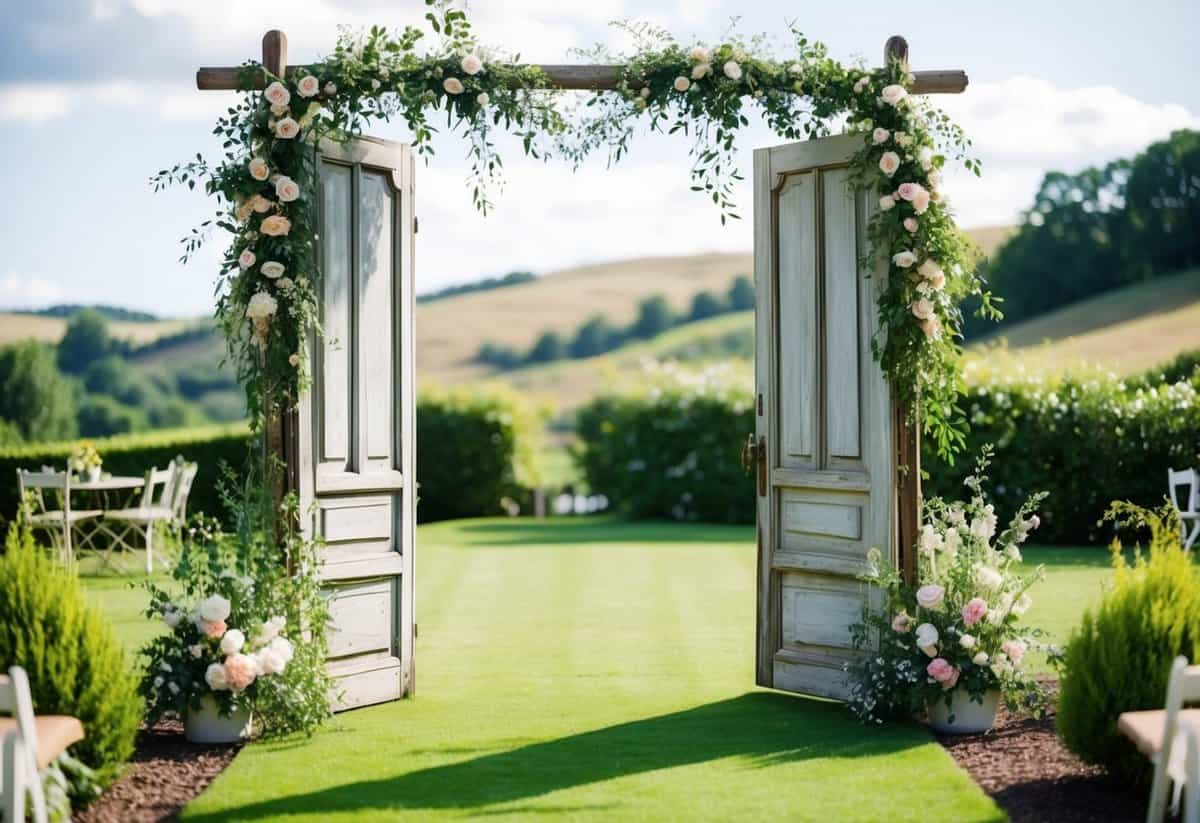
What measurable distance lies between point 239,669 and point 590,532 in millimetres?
9903

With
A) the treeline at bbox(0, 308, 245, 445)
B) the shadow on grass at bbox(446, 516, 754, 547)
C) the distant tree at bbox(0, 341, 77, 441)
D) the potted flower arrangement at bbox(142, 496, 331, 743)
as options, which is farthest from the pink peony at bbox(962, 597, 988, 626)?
the distant tree at bbox(0, 341, 77, 441)

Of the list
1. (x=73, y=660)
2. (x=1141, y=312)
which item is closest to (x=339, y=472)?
(x=73, y=660)

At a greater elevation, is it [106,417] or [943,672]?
[106,417]

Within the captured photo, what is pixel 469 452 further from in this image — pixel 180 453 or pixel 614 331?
pixel 614 331

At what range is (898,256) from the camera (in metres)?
5.61

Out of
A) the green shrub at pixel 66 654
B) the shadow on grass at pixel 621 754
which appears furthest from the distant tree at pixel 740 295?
the green shrub at pixel 66 654

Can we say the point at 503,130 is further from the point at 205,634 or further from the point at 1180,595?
the point at 1180,595

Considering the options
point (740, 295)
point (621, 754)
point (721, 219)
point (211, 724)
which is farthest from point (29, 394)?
point (740, 295)

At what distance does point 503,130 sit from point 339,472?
172 centimetres

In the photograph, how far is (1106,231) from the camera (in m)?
40.8

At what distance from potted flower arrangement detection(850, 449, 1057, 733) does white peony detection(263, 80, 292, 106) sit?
3163 mm

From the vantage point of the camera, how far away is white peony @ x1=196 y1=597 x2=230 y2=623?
17.2 ft

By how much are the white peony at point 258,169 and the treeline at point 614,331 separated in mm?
40021

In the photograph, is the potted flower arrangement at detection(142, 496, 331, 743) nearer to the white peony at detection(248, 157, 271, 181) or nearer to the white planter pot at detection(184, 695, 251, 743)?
the white planter pot at detection(184, 695, 251, 743)
